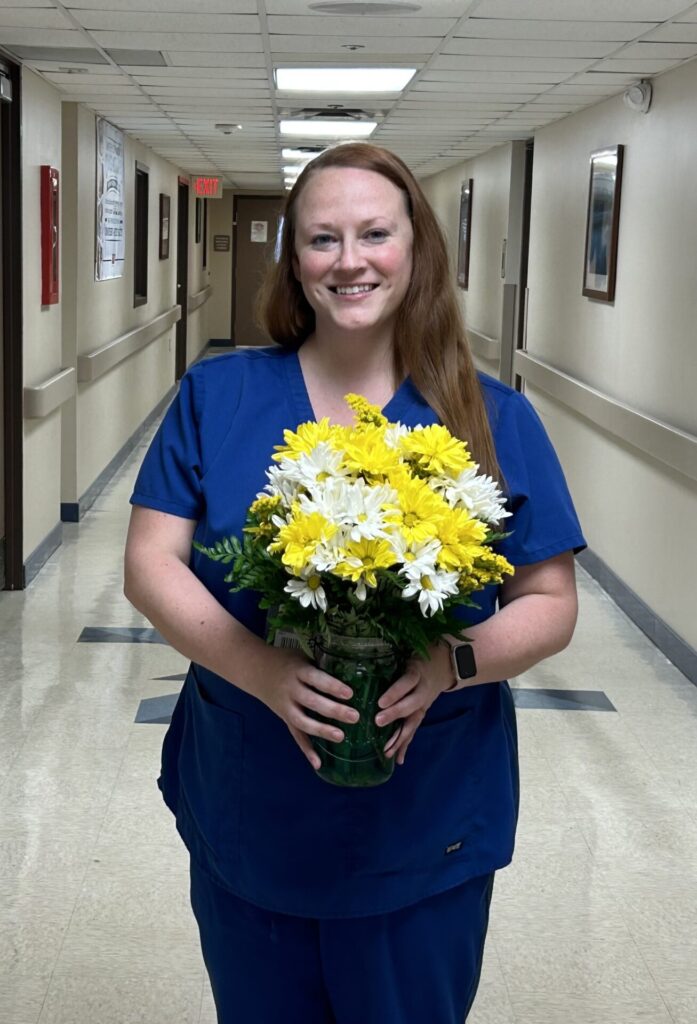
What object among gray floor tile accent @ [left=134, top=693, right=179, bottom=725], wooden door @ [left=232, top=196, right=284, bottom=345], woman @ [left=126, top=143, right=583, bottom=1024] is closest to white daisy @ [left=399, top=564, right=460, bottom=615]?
woman @ [left=126, top=143, right=583, bottom=1024]

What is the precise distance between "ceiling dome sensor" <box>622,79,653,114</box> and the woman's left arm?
5.32 m

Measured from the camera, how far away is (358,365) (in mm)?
1827

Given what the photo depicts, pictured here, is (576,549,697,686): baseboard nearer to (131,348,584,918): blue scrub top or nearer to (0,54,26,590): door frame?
(0,54,26,590): door frame

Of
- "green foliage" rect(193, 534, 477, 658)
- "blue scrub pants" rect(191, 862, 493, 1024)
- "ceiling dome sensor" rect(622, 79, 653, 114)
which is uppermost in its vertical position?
"ceiling dome sensor" rect(622, 79, 653, 114)

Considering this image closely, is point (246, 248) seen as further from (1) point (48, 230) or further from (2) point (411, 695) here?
(2) point (411, 695)

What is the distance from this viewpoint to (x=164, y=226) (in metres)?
13.8

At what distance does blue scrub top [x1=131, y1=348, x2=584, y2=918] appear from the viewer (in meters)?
1.71

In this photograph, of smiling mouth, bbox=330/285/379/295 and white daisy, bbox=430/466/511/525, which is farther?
smiling mouth, bbox=330/285/379/295

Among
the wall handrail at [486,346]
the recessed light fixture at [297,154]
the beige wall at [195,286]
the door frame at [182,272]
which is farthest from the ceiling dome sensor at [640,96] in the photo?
the beige wall at [195,286]

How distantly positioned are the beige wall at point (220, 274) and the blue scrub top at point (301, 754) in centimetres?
2061

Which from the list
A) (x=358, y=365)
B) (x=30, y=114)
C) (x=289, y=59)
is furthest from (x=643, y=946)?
(x=30, y=114)

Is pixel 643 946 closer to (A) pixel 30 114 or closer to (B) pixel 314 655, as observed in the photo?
(B) pixel 314 655

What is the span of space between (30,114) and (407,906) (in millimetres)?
5981

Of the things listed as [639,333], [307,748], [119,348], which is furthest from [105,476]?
[307,748]
